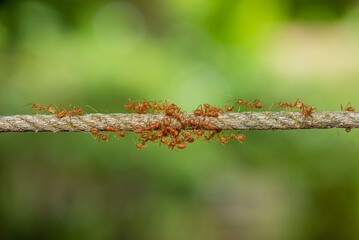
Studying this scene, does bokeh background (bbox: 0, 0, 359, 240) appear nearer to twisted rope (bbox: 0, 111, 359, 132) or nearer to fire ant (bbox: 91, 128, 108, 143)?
fire ant (bbox: 91, 128, 108, 143)

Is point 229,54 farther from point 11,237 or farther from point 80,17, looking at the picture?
point 11,237

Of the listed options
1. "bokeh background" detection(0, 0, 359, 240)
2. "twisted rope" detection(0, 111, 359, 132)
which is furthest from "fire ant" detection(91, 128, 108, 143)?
"bokeh background" detection(0, 0, 359, 240)

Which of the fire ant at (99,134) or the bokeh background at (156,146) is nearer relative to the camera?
the fire ant at (99,134)

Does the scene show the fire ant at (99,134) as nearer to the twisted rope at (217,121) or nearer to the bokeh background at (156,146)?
the twisted rope at (217,121)

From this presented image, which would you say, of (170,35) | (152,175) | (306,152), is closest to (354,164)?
(306,152)

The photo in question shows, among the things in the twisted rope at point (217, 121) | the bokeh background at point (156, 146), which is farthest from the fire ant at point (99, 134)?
the bokeh background at point (156, 146)

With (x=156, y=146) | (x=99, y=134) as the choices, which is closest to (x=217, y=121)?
(x=99, y=134)
